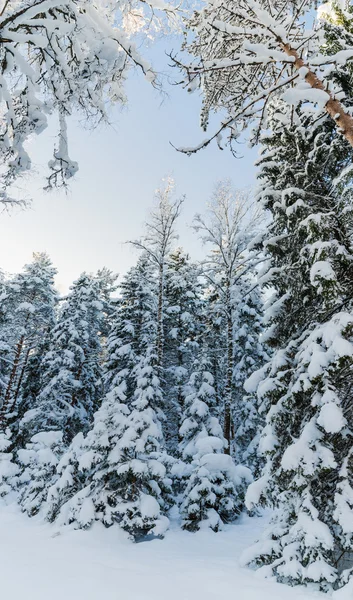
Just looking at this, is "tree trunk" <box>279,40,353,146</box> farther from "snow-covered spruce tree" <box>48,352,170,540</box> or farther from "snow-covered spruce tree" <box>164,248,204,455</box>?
"snow-covered spruce tree" <box>164,248,204,455</box>

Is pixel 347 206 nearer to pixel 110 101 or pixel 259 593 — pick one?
pixel 110 101

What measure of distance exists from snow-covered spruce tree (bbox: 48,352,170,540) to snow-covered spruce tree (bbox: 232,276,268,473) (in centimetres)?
798

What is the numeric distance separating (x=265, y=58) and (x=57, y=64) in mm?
2461

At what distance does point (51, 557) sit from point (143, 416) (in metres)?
3.99

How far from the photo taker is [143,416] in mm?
9156

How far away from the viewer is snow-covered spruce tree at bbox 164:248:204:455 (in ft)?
56.4

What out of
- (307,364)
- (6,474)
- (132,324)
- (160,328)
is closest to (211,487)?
(307,364)

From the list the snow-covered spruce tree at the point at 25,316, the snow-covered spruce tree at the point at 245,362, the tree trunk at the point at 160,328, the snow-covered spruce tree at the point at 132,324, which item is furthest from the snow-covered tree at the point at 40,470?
the snow-covered spruce tree at the point at 245,362

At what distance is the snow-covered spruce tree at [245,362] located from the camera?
1658cm

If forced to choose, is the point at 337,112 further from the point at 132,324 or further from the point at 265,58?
the point at 132,324

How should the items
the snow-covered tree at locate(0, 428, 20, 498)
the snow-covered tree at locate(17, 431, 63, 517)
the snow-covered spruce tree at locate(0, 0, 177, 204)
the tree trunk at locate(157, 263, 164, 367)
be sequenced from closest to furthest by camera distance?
the snow-covered spruce tree at locate(0, 0, 177, 204) → the snow-covered tree at locate(17, 431, 63, 517) → the snow-covered tree at locate(0, 428, 20, 498) → the tree trunk at locate(157, 263, 164, 367)

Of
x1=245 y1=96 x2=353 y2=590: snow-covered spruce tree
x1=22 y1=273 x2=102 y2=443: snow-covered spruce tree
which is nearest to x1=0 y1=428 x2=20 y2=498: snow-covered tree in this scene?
x1=22 y1=273 x2=102 y2=443: snow-covered spruce tree

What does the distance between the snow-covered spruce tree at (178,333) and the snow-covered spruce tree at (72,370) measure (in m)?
3.86

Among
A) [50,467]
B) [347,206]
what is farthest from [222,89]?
[50,467]
